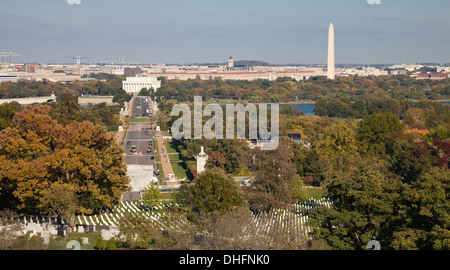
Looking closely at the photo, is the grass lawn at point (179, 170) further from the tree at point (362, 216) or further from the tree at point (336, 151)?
the tree at point (362, 216)

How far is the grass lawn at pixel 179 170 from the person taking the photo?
31.1 meters

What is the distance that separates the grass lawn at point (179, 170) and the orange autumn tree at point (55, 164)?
9.13 metres

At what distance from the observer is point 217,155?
95.8 ft

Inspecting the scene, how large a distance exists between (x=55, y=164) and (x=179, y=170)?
13.6 metres

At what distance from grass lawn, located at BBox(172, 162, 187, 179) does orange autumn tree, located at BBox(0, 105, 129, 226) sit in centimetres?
913

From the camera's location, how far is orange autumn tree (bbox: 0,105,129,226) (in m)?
19.7

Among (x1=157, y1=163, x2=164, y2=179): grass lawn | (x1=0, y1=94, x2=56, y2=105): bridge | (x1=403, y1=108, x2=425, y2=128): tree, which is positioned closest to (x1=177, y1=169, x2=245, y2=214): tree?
(x1=157, y1=163, x2=164, y2=179): grass lawn

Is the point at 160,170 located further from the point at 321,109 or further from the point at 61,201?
the point at 321,109

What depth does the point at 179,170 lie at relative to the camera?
32875mm

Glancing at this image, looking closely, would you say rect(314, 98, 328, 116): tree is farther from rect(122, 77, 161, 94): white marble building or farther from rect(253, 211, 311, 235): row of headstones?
rect(122, 77, 161, 94): white marble building

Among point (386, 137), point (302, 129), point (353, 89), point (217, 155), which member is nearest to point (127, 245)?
point (217, 155)

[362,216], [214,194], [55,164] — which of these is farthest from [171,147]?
[362,216]

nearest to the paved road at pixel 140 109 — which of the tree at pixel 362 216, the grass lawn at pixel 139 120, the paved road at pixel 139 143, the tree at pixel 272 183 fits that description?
the grass lawn at pixel 139 120
